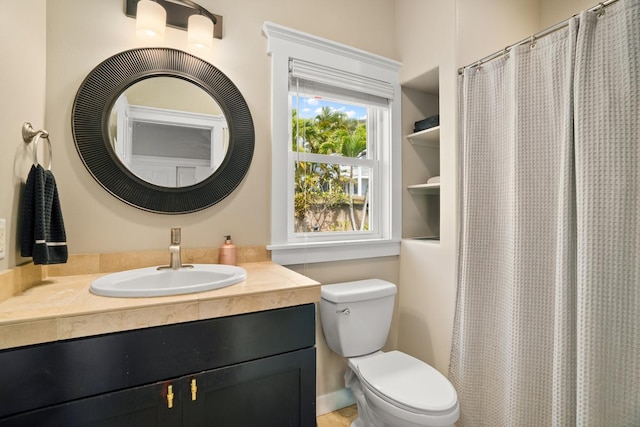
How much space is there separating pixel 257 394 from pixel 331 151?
1.42 m

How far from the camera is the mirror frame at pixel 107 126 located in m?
1.30

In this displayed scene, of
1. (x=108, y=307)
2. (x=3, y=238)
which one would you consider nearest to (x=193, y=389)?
(x=108, y=307)

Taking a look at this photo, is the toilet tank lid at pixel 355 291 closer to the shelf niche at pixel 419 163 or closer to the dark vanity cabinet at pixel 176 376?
the dark vanity cabinet at pixel 176 376

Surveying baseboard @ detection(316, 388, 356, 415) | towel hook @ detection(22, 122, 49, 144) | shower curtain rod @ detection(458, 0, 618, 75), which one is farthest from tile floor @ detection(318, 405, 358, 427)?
shower curtain rod @ detection(458, 0, 618, 75)

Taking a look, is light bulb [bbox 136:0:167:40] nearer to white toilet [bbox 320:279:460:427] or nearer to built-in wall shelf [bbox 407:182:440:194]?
white toilet [bbox 320:279:460:427]

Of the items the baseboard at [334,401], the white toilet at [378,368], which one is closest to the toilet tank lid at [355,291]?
the white toilet at [378,368]

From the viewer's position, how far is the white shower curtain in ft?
3.55

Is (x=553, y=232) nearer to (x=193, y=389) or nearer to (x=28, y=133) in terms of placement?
(x=193, y=389)

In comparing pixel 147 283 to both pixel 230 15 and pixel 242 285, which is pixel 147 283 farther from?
pixel 230 15

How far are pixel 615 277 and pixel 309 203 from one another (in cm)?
140

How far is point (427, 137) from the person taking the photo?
208 centimetres

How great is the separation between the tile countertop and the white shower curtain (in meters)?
0.98

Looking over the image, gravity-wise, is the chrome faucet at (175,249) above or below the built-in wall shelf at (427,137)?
below

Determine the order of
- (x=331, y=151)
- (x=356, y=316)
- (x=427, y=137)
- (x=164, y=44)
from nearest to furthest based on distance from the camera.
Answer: (x=164, y=44), (x=356, y=316), (x=331, y=151), (x=427, y=137)
